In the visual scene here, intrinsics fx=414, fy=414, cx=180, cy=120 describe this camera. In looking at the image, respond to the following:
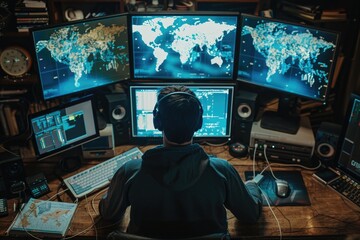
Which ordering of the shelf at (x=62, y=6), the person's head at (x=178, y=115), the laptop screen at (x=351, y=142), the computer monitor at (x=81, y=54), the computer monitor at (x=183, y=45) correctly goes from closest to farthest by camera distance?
the person's head at (x=178, y=115), the laptop screen at (x=351, y=142), the computer monitor at (x=81, y=54), the computer monitor at (x=183, y=45), the shelf at (x=62, y=6)

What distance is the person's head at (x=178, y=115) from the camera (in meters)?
1.57

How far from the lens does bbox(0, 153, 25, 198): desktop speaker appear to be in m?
2.10

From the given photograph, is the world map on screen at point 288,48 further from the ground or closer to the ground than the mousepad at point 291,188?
further from the ground

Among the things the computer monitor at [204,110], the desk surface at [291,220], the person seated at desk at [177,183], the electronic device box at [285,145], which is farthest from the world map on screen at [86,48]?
the electronic device box at [285,145]

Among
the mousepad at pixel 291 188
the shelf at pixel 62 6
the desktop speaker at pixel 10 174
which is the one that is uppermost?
the shelf at pixel 62 6

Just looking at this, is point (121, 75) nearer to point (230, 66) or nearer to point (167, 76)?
point (167, 76)

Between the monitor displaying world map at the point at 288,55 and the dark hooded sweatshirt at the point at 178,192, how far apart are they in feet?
2.70

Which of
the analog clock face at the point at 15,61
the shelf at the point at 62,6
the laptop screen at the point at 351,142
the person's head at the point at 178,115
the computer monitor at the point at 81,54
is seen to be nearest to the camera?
the person's head at the point at 178,115

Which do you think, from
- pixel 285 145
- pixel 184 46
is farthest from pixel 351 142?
pixel 184 46

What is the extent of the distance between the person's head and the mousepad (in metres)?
0.75

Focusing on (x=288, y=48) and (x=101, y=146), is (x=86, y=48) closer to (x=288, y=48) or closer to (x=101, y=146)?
(x=101, y=146)

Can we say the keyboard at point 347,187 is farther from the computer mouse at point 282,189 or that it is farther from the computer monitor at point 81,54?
the computer monitor at point 81,54

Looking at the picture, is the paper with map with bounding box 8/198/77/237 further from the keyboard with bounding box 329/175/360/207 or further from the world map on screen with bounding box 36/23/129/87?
the keyboard with bounding box 329/175/360/207

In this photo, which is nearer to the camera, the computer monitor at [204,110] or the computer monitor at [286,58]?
Answer: the computer monitor at [286,58]
